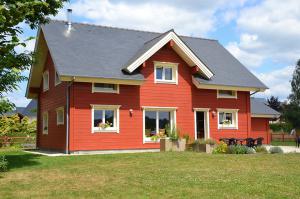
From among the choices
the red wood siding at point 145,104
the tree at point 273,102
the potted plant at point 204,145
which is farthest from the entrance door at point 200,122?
the tree at point 273,102

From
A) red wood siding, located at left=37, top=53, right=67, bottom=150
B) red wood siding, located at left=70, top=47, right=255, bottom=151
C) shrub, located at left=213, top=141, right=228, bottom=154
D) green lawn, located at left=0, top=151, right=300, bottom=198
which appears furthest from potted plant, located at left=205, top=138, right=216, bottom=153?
red wood siding, located at left=37, top=53, right=67, bottom=150

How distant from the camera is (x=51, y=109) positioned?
2530 cm

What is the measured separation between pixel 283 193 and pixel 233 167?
460 cm

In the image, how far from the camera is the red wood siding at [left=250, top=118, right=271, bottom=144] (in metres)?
31.4

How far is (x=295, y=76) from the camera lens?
210 feet

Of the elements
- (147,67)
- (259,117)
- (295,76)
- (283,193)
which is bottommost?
(283,193)

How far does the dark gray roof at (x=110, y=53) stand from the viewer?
71.6 ft

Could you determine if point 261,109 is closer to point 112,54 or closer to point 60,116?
point 112,54

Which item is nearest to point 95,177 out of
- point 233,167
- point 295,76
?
point 233,167

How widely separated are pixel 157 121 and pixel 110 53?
4628 millimetres

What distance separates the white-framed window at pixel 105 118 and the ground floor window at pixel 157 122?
1845 mm

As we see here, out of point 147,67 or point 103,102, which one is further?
point 147,67

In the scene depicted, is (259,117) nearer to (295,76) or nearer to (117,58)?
(117,58)

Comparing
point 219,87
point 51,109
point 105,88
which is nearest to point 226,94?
point 219,87
